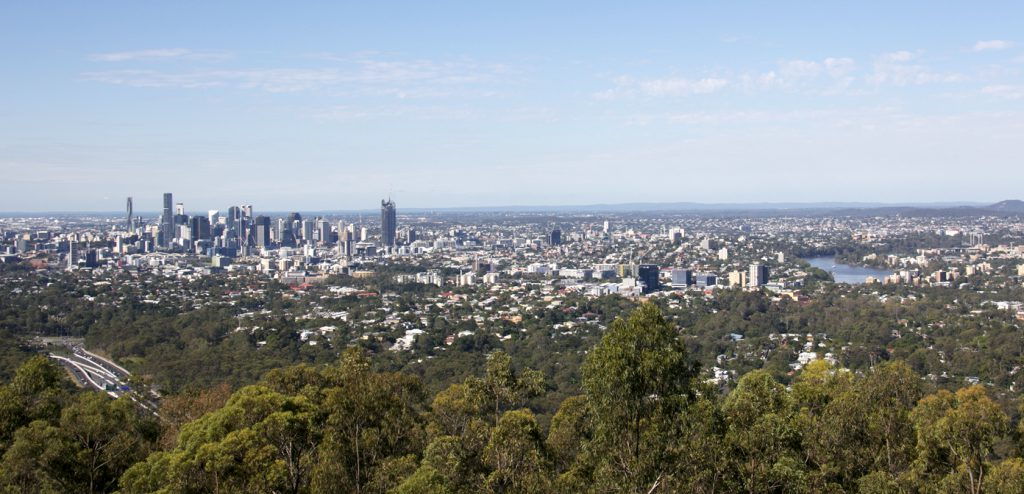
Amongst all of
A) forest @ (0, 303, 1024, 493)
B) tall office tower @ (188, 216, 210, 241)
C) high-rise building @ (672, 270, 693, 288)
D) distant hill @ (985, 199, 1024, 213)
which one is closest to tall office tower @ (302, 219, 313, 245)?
tall office tower @ (188, 216, 210, 241)

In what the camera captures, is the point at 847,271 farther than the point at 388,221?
No

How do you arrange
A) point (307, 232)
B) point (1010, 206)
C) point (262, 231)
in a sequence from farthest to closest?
point (1010, 206), point (307, 232), point (262, 231)

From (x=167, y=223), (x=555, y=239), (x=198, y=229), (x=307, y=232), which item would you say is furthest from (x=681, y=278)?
(x=167, y=223)

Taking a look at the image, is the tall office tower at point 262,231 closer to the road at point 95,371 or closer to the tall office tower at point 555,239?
the tall office tower at point 555,239

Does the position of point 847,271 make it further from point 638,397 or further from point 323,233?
point 638,397

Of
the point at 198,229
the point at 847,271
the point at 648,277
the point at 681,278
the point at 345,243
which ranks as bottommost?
the point at 847,271
